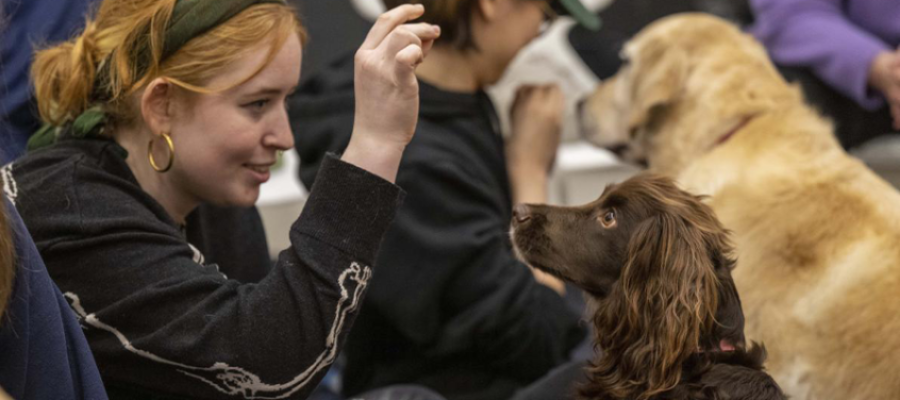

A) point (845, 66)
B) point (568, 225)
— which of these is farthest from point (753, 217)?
point (845, 66)

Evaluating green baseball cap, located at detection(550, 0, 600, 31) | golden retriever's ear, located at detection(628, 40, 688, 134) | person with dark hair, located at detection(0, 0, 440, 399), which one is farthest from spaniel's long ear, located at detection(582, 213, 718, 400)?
golden retriever's ear, located at detection(628, 40, 688, 134)

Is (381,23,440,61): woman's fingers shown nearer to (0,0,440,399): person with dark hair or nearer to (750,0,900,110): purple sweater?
(0,0,440,399): person with dark hair

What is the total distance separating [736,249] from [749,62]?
0.62 m

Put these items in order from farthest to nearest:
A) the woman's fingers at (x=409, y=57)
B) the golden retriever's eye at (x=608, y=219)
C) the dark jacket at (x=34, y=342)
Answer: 1. the golden retriever's eye at (x=608, y=219)
2. the woman's fingers at (x=409, y=57)
3. the dark jacket at (x=34, y=342)

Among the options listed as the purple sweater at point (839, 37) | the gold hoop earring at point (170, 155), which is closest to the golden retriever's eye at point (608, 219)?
the gold hoop earring at point (170, 155)

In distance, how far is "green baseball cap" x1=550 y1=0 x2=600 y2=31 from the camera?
2146 millimetres

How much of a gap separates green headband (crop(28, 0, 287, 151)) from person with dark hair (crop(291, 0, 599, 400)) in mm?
622

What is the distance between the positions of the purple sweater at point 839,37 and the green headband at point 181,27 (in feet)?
5.61

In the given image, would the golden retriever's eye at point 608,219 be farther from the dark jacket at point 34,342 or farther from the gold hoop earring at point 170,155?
the dark jacket at point 34,342

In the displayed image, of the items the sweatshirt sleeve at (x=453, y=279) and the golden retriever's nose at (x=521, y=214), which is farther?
the sweatshirt sleeve at (x=453, y=279)

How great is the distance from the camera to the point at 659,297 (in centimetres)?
142

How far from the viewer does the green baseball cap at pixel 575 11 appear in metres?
2.15

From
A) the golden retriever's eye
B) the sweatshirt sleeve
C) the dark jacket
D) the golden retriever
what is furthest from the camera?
the sweatshirt sleeve

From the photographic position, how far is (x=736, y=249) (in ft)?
6.06
